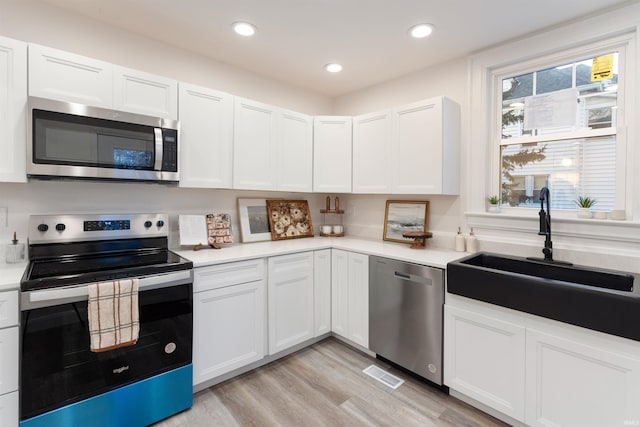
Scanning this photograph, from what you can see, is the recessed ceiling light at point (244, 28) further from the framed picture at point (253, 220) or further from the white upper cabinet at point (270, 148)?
the framed picture at point (253, 220)

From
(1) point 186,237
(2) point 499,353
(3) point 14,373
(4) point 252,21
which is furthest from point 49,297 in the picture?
(2) point 499,353

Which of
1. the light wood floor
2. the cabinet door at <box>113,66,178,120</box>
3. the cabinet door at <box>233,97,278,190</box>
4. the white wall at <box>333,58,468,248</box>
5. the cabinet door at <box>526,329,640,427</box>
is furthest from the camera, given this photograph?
the white wall at <box>333,58,468,248</box>

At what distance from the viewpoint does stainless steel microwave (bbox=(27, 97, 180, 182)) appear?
1686mm

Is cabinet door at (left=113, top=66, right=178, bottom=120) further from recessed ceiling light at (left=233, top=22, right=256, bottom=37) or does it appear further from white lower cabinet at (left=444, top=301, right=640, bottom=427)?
white lower cabinet at (left=444, top=301, right=640, bottom=427)

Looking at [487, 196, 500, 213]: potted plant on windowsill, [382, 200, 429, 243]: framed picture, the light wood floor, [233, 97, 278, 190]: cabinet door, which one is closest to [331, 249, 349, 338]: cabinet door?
the light wood floor

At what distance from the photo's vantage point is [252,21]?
A: 2.11 metres

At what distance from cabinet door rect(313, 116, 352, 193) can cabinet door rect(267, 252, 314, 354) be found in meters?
0.80

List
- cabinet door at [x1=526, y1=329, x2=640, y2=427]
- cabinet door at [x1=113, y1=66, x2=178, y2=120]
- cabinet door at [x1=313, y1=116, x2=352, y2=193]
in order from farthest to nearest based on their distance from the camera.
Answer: cabinet door at [x1=313, y1=116, x2=352, y2=193]
cabinet door at [x1=113, y1=66, x2=178, y2=120]
cabinet door at [x1=526, y1=329, x2=640, y2=427]

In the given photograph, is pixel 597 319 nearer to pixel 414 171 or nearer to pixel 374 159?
pixel 414 171

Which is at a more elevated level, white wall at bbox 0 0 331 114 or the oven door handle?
white wall at bbox 0 0 331 114

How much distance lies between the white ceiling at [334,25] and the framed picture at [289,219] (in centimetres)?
134

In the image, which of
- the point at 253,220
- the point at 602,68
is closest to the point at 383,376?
the point at 253,220

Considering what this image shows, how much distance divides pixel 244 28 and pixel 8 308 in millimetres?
2133

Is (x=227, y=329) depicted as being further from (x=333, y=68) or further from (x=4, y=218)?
(x=333, y=68)
